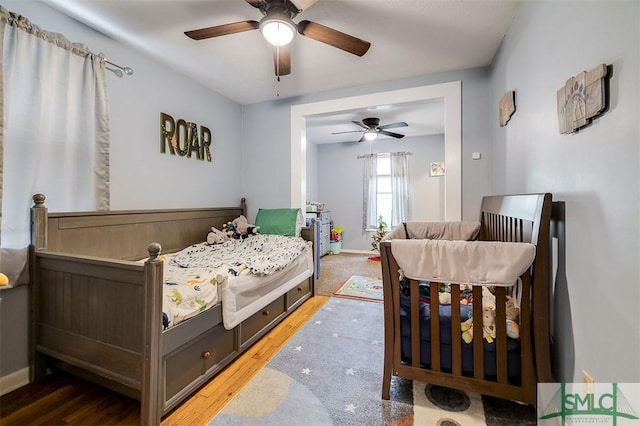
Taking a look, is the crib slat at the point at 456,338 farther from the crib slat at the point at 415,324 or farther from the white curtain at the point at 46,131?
the white curtain at the point at 46,131

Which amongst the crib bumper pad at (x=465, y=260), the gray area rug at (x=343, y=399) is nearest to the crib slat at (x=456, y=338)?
the crib bumper pad at (x=465, y=260)

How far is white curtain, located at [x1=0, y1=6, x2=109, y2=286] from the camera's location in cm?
162

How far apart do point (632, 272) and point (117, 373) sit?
210 centimetres

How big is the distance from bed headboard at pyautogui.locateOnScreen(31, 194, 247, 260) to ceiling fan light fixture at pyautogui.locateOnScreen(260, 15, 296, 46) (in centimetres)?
172

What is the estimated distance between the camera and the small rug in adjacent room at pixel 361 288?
320 centimetres

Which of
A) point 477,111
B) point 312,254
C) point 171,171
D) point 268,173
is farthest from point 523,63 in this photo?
point 171,171

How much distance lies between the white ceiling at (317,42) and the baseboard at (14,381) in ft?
7.47

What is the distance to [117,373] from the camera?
135 centimetres

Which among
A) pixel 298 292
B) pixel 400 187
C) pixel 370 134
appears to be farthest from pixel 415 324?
pixel 400 187

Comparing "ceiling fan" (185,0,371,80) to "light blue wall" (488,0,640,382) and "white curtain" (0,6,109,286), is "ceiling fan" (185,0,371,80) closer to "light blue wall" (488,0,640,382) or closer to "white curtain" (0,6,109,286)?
"white curtain" (0,6,109,286)

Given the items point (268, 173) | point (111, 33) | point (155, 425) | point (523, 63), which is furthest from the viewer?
point (268, 173)

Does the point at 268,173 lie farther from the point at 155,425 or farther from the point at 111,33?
the point at 155,425

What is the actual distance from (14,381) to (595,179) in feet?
10.0

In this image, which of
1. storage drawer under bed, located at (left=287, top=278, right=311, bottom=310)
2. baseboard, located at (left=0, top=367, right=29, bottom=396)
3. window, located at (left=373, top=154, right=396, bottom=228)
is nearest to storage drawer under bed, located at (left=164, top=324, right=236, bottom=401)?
storage drawer under bed, located at (left=287, top=278, right=311, bottom=310)
